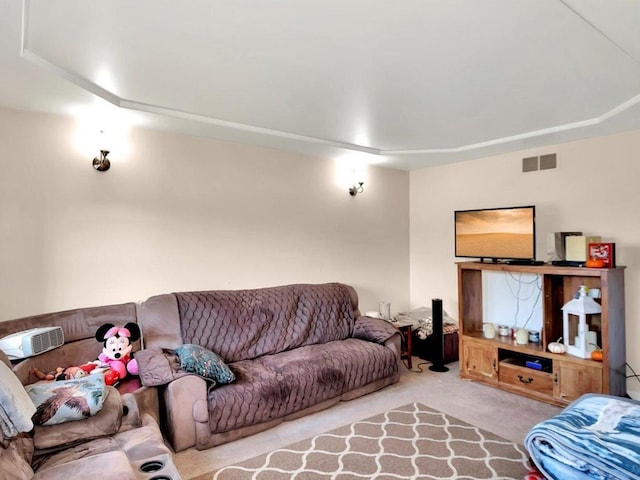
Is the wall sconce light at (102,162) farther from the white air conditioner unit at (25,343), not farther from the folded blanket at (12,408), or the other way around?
the folded blanket at (12,408)

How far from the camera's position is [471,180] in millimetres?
4863

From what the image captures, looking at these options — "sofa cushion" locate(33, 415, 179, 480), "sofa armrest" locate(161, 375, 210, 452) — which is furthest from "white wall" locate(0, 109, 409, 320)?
"sofa cushion" locate(33, 415, 179, 480)

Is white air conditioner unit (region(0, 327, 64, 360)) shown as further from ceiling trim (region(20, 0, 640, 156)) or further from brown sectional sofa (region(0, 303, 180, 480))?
ceiling trim (region(20, 0, 640, 156))

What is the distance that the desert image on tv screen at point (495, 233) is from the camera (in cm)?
373

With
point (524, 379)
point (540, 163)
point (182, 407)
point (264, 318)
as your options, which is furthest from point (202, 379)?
point (540, 163)

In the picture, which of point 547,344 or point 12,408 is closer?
point 12,408

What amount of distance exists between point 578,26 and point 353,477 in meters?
2.72

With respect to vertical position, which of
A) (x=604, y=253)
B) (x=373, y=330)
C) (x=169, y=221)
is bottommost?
(x=373, y=330)

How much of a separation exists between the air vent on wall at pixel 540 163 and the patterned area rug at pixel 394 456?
2.73 meters

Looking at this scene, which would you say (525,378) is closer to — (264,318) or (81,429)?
(264,318)

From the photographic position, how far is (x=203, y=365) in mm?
2863

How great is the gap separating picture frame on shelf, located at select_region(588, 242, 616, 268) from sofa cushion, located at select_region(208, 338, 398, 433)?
1954mm

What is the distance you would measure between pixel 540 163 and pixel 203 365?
385 centimetres

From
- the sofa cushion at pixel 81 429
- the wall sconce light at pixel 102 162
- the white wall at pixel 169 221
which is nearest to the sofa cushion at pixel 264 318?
the white wall at pixel 169 221
